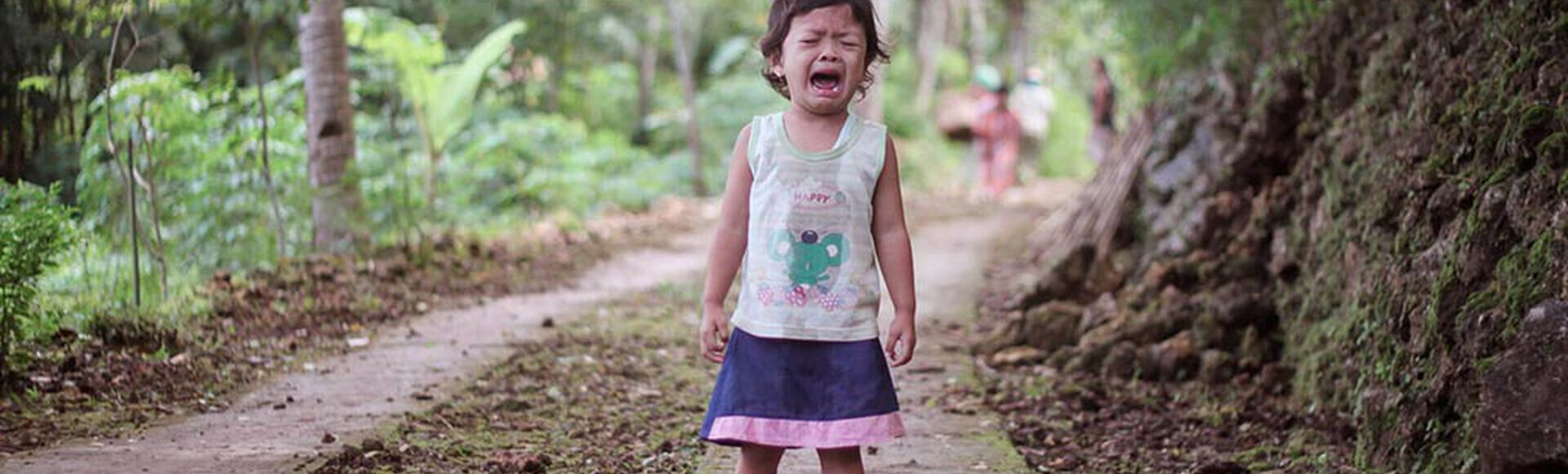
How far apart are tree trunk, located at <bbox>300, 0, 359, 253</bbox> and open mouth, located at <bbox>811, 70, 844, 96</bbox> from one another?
17.2 ft

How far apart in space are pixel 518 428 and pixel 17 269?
1672 mm

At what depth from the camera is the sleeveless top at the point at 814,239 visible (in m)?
3.42

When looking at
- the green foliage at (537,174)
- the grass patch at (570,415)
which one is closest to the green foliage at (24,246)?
the grass patch at (570,415)

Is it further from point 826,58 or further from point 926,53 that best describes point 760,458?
point 926,53

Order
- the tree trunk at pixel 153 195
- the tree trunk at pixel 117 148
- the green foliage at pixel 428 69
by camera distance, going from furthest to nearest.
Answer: the green foliage at pixel 428 69 → the tree trunk at pixel 153 195 → the tree trunk at pixel 117 148

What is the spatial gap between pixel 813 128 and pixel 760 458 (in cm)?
80

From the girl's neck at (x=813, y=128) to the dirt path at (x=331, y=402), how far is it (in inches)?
70.8

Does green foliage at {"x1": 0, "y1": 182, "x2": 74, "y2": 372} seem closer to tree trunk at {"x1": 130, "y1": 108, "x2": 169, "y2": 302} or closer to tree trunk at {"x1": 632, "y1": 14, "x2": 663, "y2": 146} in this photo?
tree trunk at {"x1": 130, "y1": 108, "x2": 169, "y2": 302}

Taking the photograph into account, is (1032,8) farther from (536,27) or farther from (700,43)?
(536,27)

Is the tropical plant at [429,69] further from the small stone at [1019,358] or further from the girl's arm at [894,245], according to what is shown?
the girl's arm at [894,245]

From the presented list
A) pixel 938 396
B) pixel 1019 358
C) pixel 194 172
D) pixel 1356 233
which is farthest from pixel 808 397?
pixel 194 172

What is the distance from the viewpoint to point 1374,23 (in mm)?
5902

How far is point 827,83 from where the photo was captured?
345cm

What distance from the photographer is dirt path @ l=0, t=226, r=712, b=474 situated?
413 centimetres
